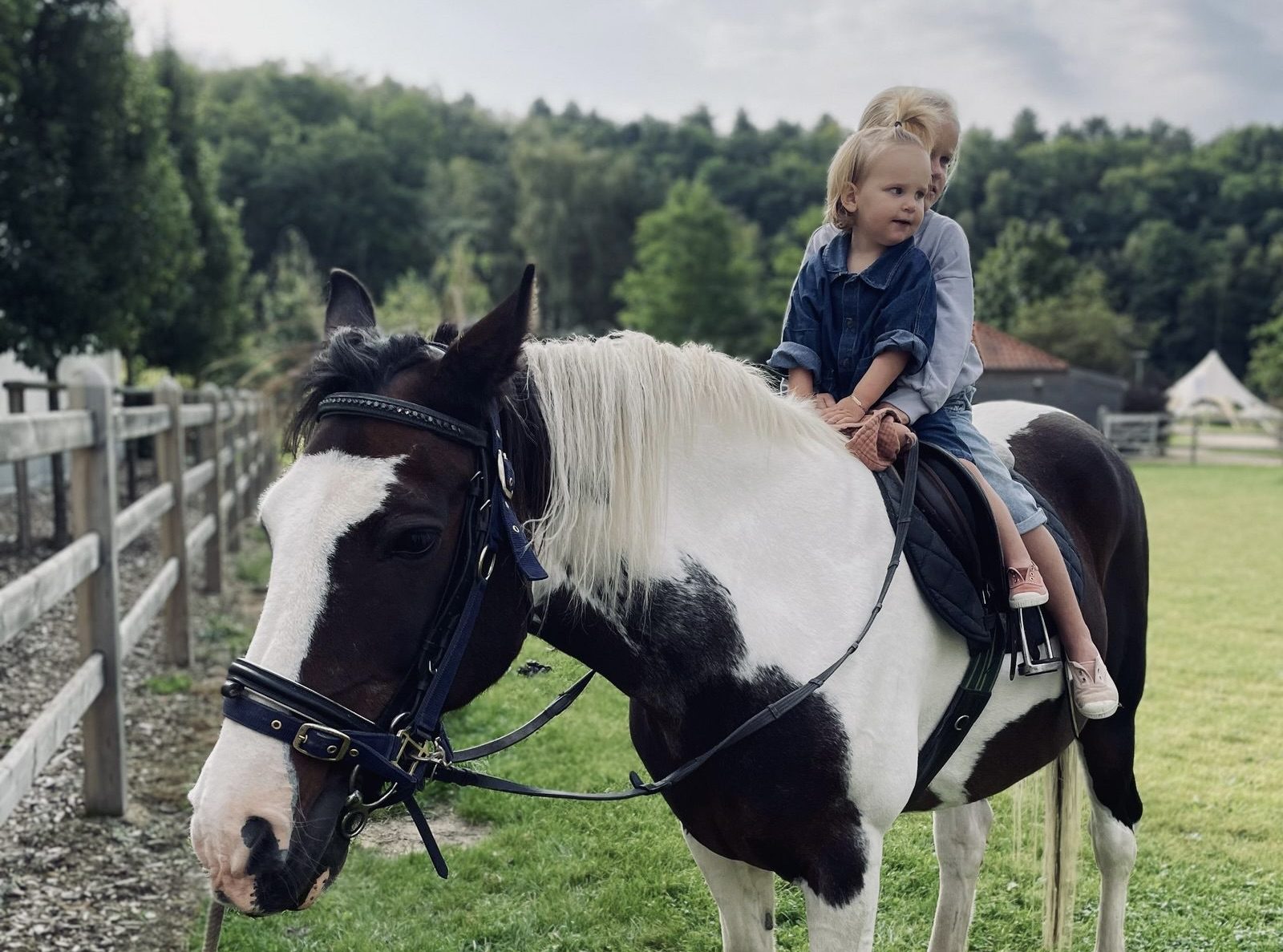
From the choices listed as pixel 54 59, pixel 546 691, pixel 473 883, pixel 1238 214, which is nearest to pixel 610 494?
pixel 546 691

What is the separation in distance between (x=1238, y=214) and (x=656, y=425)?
99.8 metres

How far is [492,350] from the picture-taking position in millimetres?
1608

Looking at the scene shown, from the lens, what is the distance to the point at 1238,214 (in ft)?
272

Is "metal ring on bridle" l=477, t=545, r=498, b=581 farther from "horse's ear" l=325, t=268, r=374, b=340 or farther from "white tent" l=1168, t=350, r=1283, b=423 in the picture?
"white tent" l=1168, t=350, r=1283, b=423

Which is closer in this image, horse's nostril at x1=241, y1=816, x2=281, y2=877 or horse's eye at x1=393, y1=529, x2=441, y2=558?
horse's nostril at x1=241, y1=816, x2=281, y2=877

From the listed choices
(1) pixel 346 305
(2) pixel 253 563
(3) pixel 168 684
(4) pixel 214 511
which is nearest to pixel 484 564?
(1) pixel 346 305

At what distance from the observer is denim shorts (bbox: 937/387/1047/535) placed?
88.0 inches

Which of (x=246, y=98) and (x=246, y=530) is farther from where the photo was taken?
(x=246, y=98)

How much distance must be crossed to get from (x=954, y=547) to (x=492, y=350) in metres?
Answer: 1.13

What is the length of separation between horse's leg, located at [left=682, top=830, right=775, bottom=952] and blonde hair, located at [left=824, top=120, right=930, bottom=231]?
1519 mm

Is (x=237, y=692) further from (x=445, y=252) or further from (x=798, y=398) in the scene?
(x=445, y=252)

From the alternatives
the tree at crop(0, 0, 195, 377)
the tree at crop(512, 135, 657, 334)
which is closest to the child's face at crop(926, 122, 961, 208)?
the tree at crop(0, 0, 195, 377)

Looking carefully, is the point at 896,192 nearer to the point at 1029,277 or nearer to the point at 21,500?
the point at 21,500

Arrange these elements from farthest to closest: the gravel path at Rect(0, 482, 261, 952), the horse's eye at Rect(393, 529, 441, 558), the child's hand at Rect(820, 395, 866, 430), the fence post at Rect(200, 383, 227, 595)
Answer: the fence post at Rect(200, 383, 227, 595), the gravel path at Rect(0, 482, 261, 952), the child's hand at Rect(820, 395, 866, 430), the horse's eye at Rect(393, 529, 441, 558)
